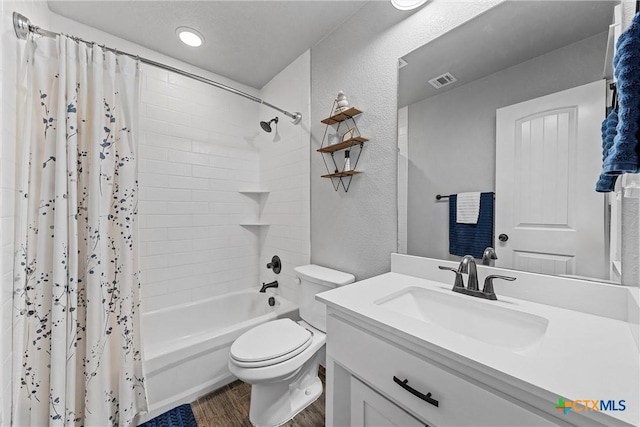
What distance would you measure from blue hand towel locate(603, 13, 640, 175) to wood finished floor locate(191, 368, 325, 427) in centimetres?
161

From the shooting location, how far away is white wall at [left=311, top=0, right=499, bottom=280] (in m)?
1.27

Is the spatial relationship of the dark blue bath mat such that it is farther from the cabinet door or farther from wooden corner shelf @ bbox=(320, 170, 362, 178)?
wooden corner shelf @ bbox=(320, 170, 362, 178)

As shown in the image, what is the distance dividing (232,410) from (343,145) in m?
1.73

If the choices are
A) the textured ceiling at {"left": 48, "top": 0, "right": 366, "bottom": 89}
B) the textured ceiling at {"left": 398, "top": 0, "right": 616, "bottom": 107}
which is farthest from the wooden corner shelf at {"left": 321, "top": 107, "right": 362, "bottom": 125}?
the textured ceiling at {"left": 48, "top": 0, "right": 366, "bottom": 89}

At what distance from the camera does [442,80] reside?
1172mm

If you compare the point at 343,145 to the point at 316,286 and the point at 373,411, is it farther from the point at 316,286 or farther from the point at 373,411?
the point at 373,411

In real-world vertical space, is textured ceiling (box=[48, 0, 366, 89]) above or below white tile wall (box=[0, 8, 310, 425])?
above

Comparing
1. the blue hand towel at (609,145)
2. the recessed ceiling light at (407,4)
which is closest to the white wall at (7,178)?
the recessed ceiling light at (407,4)

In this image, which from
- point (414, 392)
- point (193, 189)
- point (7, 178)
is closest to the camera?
point (414, 392)

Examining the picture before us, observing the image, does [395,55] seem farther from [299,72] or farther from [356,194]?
[299,72]

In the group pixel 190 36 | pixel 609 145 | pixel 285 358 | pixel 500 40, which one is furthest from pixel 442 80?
pixel 190 36

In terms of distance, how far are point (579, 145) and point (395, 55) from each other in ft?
3.04

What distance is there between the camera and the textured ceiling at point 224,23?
150 cm

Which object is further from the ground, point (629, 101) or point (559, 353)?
point (629, 101)
